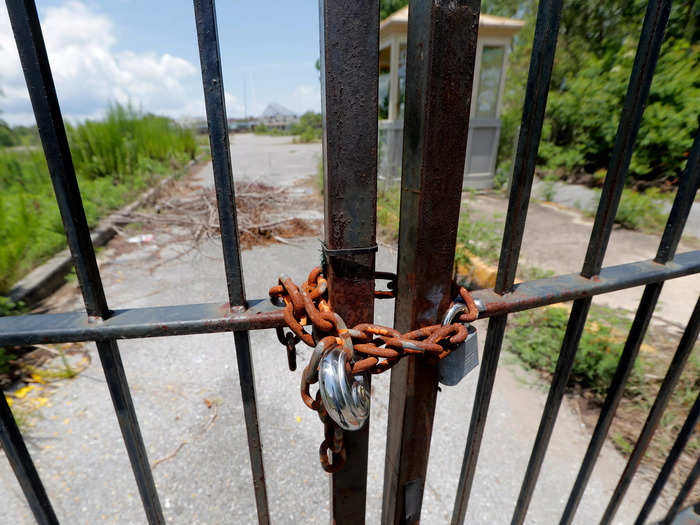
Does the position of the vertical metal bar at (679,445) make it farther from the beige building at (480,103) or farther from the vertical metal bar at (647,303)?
the beige building at (480,103)

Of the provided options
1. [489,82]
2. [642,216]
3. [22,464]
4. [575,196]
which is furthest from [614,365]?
[489,82]

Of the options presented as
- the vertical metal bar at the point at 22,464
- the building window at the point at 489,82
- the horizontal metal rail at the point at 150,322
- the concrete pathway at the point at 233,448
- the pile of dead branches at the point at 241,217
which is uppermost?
the building window at the point at 489,82

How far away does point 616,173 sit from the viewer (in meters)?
0.81

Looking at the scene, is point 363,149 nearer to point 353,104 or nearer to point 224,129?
point 353,104

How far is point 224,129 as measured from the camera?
627 millimetres

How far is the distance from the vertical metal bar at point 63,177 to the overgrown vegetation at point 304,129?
24.9 meters

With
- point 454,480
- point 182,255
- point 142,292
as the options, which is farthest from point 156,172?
point 454,480

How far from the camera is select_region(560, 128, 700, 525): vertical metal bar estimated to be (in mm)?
906

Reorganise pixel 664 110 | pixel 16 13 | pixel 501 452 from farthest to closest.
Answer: pixel 664 110 → pixel 501 452 → pixel 16 13

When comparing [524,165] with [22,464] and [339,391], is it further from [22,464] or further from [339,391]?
[22,464]

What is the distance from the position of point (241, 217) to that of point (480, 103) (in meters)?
6.78

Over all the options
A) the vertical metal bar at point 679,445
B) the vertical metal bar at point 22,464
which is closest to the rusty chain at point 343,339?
the vertical metal bar at point 22,464

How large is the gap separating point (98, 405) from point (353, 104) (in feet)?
9.33

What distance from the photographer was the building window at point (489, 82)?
30.4 ft
